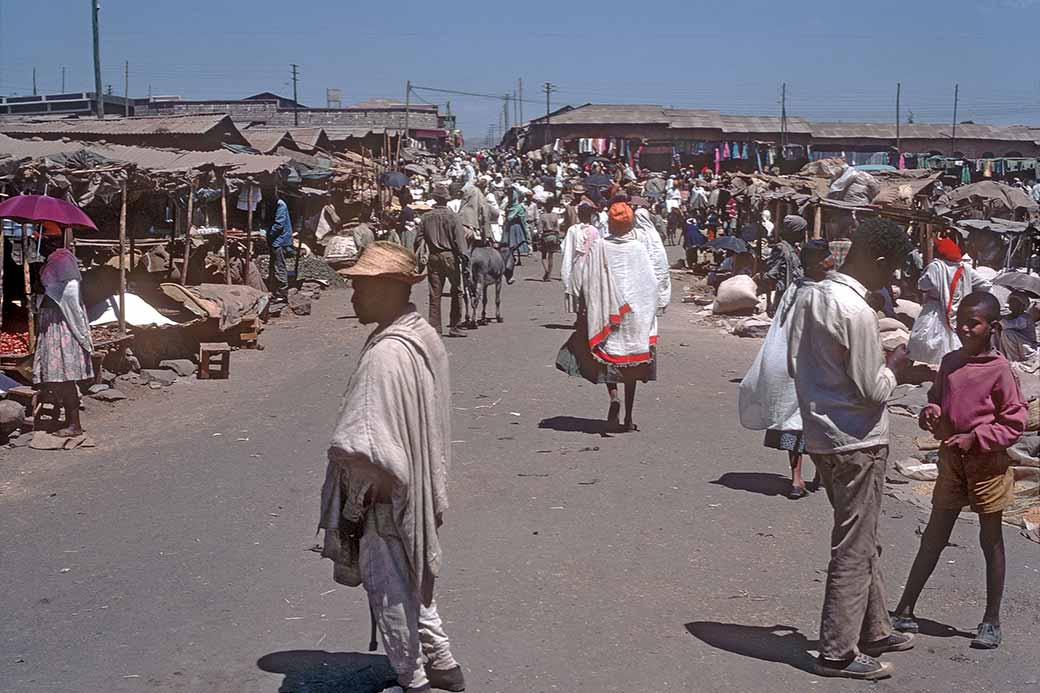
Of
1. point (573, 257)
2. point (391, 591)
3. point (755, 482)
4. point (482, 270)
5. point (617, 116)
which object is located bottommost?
point (755, 482)

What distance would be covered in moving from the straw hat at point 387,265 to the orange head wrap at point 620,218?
17.3 feet

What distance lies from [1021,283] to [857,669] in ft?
35.4

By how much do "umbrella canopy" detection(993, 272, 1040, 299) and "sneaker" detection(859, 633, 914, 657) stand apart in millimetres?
9836

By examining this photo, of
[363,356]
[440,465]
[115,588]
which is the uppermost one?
[363,356]

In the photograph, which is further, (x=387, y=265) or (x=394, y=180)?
(x=394, y=180)

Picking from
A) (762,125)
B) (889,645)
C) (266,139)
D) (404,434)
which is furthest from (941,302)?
(762,125)

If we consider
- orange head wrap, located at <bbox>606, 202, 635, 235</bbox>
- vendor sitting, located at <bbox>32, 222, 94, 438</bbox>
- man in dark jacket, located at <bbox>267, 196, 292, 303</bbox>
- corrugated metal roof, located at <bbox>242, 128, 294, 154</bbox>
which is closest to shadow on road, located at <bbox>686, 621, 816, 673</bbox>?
orange head wrap, located at <bbox>606, 202, 635, 235</bbox>

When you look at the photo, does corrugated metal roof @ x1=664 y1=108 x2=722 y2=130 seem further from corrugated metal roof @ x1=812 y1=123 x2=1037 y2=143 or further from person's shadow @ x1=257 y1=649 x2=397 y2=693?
person's shadow @ x1=257 y1=649 x2=397 y2=693

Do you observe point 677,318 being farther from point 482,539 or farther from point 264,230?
point 482,539

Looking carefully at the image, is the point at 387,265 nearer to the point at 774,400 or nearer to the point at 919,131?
the point at 774,400

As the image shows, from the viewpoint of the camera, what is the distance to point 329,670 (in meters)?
4.83

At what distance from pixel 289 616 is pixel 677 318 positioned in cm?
1427

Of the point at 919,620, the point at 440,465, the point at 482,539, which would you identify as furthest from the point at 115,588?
the point at 919,620

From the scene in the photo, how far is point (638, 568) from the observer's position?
629 cm
